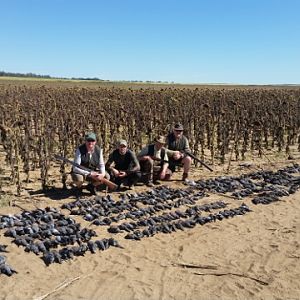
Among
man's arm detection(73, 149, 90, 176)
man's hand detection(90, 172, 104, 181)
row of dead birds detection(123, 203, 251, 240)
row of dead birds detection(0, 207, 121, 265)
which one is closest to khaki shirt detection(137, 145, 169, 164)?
man's hand detection(90, 172, 104, 181)

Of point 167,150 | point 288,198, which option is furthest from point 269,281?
point 167,150

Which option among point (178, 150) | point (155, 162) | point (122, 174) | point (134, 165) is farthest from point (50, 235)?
point (178, 150)

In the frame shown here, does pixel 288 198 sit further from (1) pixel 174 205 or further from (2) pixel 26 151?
(2) pixel 26 151

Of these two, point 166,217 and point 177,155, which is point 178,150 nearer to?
point 177,155

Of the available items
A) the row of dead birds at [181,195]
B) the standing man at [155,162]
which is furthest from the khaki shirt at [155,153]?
the row of dead birds at [181,195]

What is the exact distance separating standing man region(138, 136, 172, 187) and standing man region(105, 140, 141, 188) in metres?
0.46

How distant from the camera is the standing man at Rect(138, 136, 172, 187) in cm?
1092

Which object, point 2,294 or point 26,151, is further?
point 26,151

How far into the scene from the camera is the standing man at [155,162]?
35.8 feet

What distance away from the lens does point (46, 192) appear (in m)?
10.2

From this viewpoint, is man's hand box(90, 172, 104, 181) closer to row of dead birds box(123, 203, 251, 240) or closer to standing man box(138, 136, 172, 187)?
standing man box(138, 136, 172, 187)

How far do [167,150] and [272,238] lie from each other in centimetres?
425

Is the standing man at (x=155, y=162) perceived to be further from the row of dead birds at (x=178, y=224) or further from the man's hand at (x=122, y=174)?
the row of dead birds at (x=178, y=224)

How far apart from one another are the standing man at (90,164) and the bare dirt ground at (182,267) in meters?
1.14
